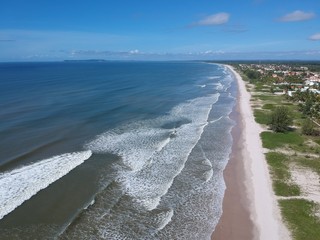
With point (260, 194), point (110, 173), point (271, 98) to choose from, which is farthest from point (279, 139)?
point (271, 98)

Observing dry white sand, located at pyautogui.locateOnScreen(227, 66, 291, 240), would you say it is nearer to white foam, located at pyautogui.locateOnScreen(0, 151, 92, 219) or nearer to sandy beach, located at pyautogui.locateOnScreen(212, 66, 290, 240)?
sandy beach, located at pyautogui.locateOnScreen(212, 66, 290, 240)

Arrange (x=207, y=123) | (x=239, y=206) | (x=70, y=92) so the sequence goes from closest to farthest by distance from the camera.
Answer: (x=239, y=206) → (x=207, y=123) → (x=70, y=92)

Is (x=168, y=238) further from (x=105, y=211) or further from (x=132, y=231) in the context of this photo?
(x=105, y=211)

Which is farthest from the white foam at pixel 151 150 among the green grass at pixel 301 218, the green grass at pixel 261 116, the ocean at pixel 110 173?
the green grass at pixel 301 218

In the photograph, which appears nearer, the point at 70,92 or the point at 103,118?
the point at 103,118

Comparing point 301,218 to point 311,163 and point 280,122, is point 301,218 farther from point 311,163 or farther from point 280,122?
point 280,122

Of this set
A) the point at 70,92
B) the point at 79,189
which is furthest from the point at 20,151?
the point at 70,92

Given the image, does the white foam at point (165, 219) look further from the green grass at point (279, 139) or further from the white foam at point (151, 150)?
the green grass at point (279, 139)
